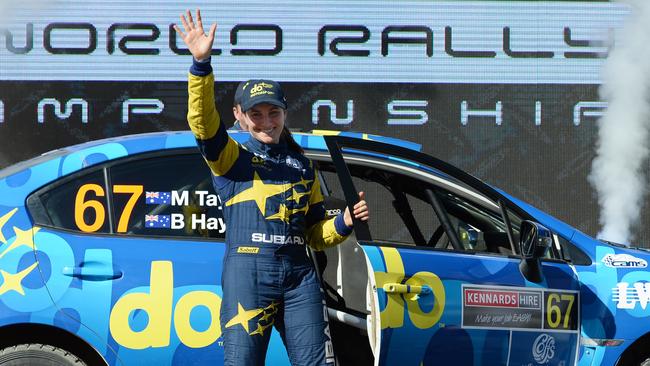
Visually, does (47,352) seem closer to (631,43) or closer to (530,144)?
(530,144)

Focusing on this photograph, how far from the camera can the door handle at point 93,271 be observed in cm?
423

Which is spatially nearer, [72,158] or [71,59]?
[72,158]

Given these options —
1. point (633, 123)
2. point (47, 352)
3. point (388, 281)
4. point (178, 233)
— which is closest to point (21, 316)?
point (47, 352)

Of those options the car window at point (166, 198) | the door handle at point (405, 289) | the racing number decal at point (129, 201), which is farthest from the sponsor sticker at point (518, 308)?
the racing number decal at point (129, 201)

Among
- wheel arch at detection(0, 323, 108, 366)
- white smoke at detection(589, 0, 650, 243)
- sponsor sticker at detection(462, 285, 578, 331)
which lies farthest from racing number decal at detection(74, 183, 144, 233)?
white smoke at detection(589, 0, 650, 243)

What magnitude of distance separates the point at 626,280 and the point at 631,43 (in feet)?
17.0

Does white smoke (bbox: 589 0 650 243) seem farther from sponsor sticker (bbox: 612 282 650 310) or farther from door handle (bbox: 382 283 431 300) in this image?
door handle (bbox: 382 283 431 300)

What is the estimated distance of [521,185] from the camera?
9453 mm

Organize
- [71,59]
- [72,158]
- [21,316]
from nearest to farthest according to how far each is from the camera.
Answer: [21,316] < [72,158] < [71,59]

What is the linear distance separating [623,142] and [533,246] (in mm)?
5208

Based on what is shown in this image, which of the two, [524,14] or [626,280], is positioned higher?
[524,14]

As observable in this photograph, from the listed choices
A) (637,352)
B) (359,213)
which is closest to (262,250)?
(359,213)

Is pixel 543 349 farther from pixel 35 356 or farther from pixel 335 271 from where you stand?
pixel 35 356

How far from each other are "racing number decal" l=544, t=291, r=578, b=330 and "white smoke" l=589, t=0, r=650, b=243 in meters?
4.90
